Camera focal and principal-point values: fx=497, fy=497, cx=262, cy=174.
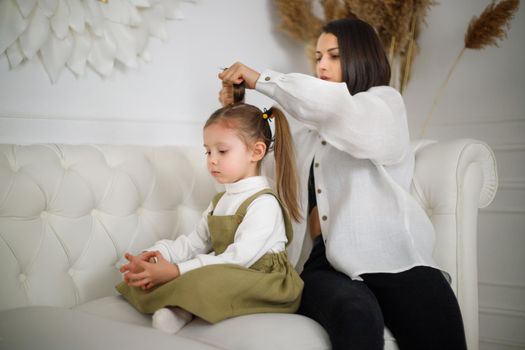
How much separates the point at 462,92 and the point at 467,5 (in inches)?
16.3

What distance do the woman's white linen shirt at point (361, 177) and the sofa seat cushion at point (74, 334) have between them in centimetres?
A: 59

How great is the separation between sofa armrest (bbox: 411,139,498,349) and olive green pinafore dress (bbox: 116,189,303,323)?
51 centimetres

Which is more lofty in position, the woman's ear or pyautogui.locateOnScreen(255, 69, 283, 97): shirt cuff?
pyautogui.locateOnScreen(255, 69, 283, 97): shirt cuff

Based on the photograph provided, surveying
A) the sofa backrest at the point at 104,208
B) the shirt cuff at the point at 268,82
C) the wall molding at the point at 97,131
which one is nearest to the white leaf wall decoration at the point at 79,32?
the wall molding at the point at 97,131

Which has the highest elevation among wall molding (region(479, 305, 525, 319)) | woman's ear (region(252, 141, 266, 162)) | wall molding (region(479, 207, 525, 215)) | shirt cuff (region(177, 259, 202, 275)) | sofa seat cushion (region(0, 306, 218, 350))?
woman's ear (region(252, 141, 266, 162))

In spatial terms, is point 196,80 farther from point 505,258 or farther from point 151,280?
point 505,258

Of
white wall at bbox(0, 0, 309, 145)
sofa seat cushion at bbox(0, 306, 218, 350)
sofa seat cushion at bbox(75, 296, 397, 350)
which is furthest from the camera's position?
white wall at bbox(0, 0, 309, 145)

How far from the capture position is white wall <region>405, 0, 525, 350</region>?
227 cm

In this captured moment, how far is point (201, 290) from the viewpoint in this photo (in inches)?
45.8

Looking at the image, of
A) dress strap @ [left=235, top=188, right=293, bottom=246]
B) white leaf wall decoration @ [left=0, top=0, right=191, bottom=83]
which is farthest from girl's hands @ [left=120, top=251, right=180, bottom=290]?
white leaf wall decoration @ [left=0, top=0, right=191, bottom=83]

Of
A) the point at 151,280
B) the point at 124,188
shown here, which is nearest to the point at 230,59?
the point at 124,188

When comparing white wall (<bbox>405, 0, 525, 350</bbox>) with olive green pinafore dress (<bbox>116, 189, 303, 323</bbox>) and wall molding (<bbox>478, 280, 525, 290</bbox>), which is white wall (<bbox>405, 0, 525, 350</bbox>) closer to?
wall molding (<bbox>478, 280, 525, 290</bbox>)

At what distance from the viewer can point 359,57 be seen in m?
1.58

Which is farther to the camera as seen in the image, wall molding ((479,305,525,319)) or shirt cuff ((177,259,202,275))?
wall molding ((479,305,525,319))
